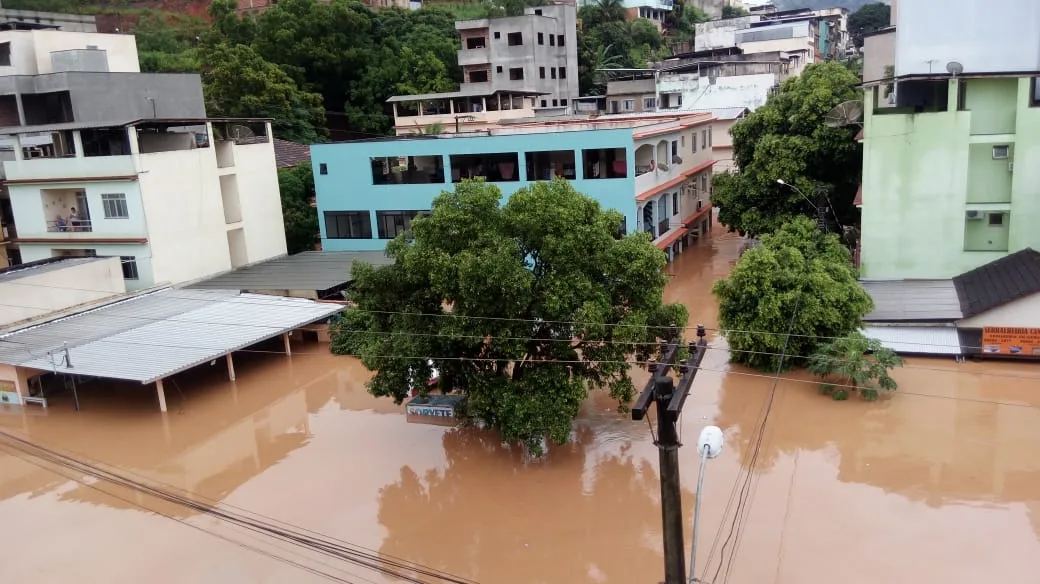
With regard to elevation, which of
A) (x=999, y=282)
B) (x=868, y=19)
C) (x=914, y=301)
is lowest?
(x=914, y=301)

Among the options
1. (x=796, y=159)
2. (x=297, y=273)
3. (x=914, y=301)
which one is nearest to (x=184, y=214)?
(x=297, y=273)

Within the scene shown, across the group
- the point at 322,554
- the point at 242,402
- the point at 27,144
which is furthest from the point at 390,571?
the point at 27,144

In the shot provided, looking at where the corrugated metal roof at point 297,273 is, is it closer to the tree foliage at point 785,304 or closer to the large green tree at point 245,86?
the tree foliage at point 785,304

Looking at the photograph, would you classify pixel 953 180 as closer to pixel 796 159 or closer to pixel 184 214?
pixel 796 159

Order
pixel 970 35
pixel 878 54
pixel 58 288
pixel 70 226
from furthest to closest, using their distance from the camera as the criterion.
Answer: pixel 878 54, pixel 70 226, pixel 58 288, pixel 970 35

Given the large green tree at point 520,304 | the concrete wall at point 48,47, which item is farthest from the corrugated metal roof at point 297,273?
the concrete wall at point 48,47
